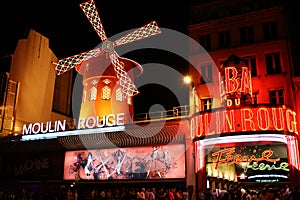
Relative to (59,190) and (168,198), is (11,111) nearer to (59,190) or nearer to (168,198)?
(59,190)

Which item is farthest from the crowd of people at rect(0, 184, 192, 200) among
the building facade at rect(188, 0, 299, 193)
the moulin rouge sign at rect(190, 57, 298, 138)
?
Result: the moulin rouge sign at rect(190, 57, 298, 138)

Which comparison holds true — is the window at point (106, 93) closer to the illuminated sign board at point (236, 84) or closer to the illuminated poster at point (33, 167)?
the illuminated poster at point (33, 167)

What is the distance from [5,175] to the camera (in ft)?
56.5

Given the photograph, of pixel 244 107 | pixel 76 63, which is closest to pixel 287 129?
pixel 244 107

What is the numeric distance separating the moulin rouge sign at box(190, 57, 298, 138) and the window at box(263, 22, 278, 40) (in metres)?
2.57

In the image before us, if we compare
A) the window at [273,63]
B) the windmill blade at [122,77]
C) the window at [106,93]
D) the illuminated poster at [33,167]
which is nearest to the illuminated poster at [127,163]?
the illuminated poster at [33,167]

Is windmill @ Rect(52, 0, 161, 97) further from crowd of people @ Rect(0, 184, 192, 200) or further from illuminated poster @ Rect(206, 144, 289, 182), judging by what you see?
illuminated poster @ Rect(206, 144, 289, 182)

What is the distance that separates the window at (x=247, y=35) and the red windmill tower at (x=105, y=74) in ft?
17.6

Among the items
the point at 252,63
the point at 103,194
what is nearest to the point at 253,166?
the point at 252,63

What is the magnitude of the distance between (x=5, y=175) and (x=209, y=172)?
10.9 meters

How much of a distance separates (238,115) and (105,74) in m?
8.96

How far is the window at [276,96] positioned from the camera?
12461 mm

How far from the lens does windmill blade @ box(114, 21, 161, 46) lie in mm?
17984

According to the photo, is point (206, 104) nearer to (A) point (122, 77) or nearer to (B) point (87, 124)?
(B) point (87, 124)
